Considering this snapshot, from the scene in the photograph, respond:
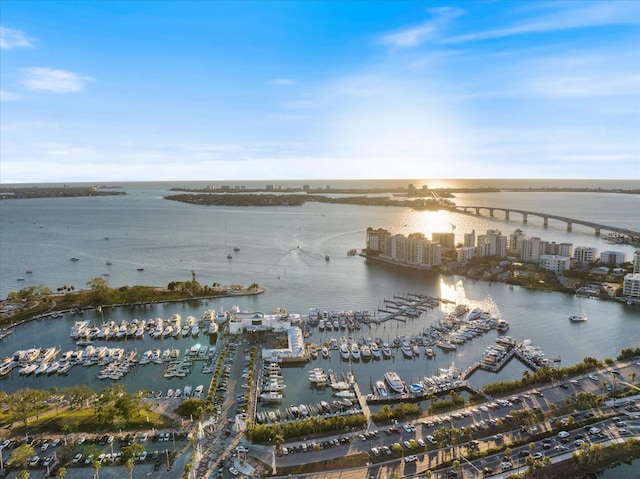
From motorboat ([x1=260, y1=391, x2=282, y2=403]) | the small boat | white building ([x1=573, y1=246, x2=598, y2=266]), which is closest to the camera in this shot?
motorboat ([x1=260, y1=391, x2=282, y2=403])

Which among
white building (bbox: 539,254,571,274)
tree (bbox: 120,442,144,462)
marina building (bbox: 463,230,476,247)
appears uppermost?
marina building (bbox: 463,230,476,247)

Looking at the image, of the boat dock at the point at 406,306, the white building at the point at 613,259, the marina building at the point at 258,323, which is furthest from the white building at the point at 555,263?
the marina building at the point at 258,323

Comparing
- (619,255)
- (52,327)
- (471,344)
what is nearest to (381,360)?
(471,344)

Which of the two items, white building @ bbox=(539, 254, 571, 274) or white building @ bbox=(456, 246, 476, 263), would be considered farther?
white building @ bbox=(456, 246, 476, 263)

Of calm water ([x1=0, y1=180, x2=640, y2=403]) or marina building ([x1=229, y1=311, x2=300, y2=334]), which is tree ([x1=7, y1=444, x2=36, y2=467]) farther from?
marina building ([x1=229, y1=311, x2=300, y2=334])

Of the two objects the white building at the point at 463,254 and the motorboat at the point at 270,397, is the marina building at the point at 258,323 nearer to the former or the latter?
the motorboat at the point at 270,397

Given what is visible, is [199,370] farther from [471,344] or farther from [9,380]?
[471,344]

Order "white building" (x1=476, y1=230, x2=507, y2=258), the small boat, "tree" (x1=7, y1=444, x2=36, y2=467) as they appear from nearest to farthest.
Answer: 1. "tree" (x1=7, y1=444, x2=36, y2=467)
2. the small boat
3. "white building" (x1=476, y1=230, x2=507, y2=258)

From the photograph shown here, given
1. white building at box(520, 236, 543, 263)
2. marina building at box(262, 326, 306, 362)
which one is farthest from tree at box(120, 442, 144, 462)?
white building at box(520, 236, 543, 263)
